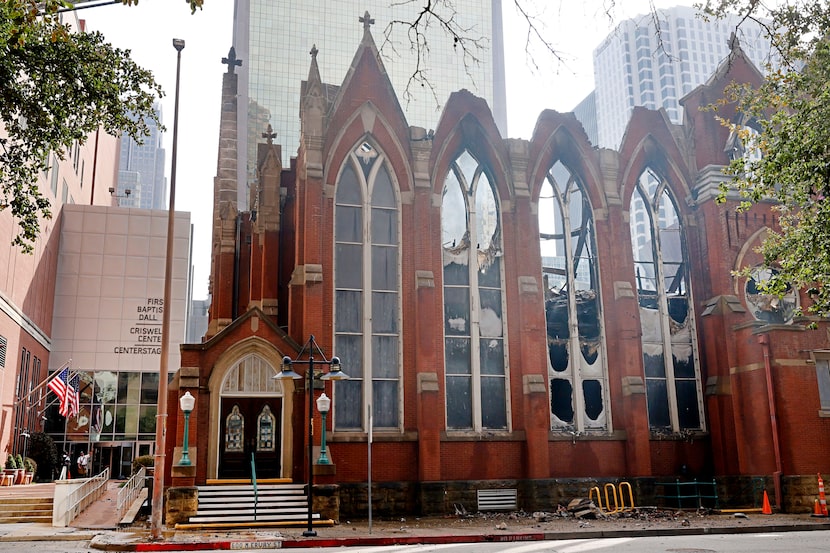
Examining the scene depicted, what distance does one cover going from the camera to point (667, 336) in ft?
95.6

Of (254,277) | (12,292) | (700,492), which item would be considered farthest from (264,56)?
(700,492)

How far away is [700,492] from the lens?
27391mm

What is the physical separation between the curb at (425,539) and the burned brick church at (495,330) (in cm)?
458

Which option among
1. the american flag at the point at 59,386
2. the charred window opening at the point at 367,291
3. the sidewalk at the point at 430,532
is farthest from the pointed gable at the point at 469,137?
the american flag at the point at 59,386

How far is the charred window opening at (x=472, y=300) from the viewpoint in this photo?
2680cm

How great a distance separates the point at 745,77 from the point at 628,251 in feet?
30.3

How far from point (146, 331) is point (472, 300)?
122ft

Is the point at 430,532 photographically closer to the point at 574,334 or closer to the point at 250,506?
the point at 250,506

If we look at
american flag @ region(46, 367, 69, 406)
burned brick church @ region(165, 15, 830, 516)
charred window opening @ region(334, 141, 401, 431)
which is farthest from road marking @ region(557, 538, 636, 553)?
american flag @ region(46, 367, 69, 406)

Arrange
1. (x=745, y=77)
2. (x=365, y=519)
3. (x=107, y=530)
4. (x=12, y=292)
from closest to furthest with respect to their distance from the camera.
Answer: (x=107, y=530)
(x=365, y=519)
(x=745, y=77)
(x=12, y=292)

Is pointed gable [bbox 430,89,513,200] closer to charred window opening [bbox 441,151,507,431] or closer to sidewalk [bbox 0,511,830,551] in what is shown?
charred window opening [bbox 441,151,507,431]

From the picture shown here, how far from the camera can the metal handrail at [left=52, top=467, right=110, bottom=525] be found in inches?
928

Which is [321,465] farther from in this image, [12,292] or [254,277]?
[12,292]

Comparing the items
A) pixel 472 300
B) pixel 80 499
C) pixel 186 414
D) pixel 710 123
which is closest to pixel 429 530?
pixel 186 414
